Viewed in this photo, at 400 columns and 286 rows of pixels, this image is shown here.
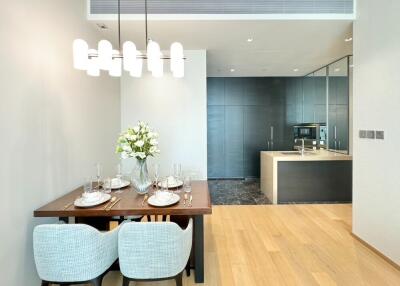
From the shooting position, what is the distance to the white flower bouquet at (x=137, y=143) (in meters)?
2.58

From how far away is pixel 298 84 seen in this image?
7.45 metres

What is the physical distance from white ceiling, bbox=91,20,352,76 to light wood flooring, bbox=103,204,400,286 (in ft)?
9.22

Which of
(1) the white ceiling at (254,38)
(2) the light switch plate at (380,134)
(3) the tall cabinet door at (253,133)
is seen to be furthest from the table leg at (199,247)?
(3) the tall cabinet door at (253,133)

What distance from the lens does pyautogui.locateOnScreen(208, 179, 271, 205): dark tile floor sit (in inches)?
210

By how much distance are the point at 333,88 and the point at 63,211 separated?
5.79 m

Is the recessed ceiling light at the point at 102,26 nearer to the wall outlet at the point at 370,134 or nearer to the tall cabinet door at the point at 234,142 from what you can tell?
the wall outlet at the point at 370,134

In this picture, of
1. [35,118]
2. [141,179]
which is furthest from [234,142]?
[35,118]

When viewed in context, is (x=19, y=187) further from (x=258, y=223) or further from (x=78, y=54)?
(x=258, y=223)

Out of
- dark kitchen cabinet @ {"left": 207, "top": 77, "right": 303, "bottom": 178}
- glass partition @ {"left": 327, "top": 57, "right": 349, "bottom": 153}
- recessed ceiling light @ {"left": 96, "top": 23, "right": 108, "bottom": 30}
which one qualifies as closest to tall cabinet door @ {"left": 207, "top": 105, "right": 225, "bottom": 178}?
dark kitchen cabinet @ {"left": 207, "top": 77, "right": 303, "bottom": 178}

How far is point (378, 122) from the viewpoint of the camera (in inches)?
117

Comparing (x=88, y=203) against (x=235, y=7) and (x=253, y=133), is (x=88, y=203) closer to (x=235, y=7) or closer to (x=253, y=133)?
(x=235, y=7)

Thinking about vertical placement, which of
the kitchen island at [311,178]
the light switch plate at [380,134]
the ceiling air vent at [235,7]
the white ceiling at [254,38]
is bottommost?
the kitchen island at [311,178]

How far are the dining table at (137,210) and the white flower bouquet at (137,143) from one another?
44 cm

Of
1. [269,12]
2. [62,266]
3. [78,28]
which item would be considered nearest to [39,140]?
[62,266]
